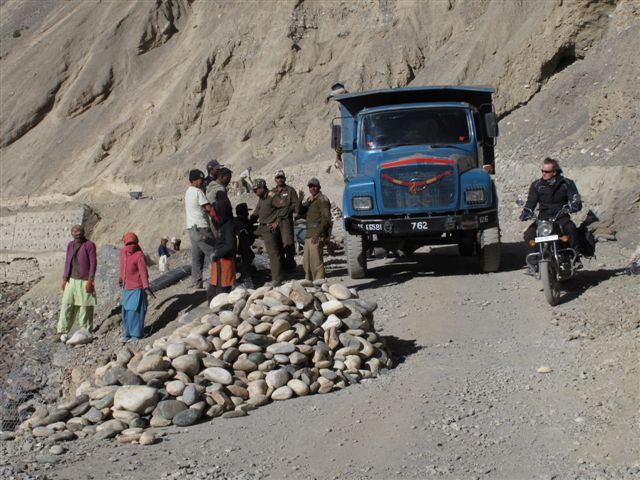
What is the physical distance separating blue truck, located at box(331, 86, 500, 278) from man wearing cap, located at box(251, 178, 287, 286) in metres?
0.97

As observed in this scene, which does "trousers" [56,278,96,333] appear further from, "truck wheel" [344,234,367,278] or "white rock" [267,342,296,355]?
"white rock" [267,342,296,355]

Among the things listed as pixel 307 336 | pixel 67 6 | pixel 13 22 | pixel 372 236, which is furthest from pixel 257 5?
pixel 307 336

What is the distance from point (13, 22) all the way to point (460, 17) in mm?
30304

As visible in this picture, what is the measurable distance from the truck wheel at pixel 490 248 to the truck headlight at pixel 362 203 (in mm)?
1687

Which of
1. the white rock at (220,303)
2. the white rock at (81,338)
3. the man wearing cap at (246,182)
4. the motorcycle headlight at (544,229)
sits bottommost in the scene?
the white rock at (81,338)

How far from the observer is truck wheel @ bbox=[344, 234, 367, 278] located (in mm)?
13016

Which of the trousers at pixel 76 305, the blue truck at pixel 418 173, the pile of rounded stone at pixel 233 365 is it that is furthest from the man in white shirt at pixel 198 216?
the pile of rounded stone at pixel 233 365

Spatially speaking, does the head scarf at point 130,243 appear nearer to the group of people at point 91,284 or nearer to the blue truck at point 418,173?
the group of people at point 91,284

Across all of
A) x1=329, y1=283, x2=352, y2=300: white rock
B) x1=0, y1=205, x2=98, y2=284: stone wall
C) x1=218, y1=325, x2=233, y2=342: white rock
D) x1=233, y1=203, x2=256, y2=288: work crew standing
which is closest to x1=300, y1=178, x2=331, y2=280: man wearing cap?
x1=233, y1=203, x2=256, y2=288: work crew standing

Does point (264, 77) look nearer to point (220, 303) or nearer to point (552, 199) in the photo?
point (552, 199)

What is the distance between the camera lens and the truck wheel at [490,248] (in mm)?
12930

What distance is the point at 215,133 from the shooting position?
39.2 meters

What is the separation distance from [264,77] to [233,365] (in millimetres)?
31848

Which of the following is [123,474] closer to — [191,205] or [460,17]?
[191,205]
